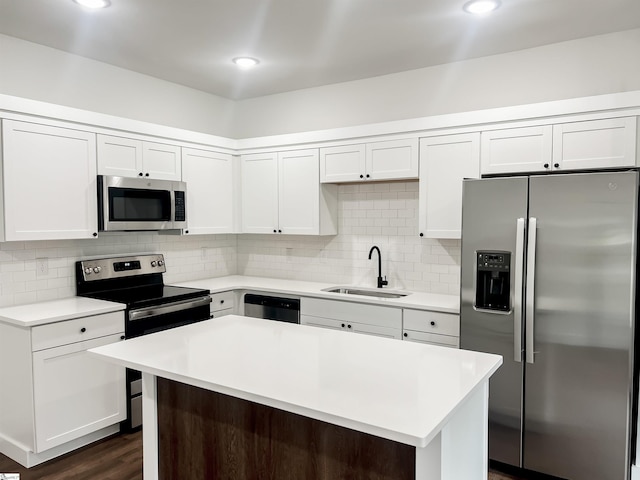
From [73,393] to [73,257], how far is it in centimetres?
106

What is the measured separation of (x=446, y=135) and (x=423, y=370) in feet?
6.97

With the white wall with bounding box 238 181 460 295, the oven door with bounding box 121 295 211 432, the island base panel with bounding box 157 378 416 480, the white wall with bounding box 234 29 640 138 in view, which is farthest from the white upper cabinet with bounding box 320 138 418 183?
the island base panel with bounding box 157 378 416 480

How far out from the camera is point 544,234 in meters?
2.75

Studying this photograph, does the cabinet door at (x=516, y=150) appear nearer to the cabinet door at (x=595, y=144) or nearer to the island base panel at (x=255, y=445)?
the cabinet door at (x=595, y=144)

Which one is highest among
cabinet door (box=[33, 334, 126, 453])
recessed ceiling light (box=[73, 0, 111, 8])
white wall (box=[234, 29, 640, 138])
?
recessed ceiling light (box=[73, 0, 111, 8])

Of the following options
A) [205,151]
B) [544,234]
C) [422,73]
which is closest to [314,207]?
[205,151]

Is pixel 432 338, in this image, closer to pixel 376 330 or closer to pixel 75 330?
pixel 376 330

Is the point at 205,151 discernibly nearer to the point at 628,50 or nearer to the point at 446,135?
the point at 446,135

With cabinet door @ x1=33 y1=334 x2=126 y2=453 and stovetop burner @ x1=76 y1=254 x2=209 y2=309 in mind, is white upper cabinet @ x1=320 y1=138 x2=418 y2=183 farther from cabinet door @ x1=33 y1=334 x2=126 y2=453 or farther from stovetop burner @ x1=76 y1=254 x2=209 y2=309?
cabinet door @ x1=33 y1=334 x2=126 y2=453

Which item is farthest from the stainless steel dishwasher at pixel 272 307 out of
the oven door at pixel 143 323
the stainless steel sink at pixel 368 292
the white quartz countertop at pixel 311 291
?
the oven door at pixel 143 323

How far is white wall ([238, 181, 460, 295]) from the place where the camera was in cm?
394

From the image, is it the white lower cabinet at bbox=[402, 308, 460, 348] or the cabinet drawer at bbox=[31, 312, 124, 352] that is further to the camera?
the white lower cabinet at bbox=[402, 308, 460, 348]

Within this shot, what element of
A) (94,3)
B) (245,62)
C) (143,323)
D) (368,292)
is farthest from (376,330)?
(94,3)

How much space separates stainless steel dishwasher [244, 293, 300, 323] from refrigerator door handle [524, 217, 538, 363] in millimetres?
1879
